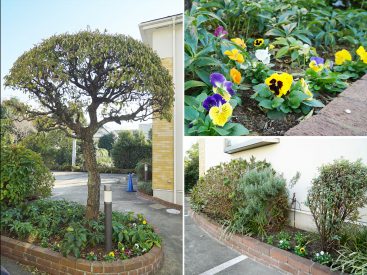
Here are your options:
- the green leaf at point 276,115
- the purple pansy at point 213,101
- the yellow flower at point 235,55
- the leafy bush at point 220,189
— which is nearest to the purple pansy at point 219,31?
the yellow flower at point 235,55

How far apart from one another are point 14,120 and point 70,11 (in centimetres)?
70

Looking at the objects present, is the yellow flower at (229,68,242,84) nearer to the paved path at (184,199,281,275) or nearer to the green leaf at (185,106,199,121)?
the green leaf at (185,106,199,121)

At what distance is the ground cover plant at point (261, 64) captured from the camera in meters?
1.39

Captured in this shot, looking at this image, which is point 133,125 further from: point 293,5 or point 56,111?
point 293,5

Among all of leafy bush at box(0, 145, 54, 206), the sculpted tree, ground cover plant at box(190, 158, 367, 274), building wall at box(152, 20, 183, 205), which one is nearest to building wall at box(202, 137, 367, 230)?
ground cover plant at box(190, 158, 367, 274)

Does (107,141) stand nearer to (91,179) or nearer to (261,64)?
(91,179)

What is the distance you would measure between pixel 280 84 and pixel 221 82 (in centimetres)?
25

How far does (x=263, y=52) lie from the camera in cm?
156

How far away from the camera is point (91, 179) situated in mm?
1861

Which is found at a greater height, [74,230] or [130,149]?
[130,149]

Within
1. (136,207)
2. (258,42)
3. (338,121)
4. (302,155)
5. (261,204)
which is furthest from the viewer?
(261,204)

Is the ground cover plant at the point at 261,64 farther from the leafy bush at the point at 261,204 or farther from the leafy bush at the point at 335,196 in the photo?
the leafy bush at the point at 261,204

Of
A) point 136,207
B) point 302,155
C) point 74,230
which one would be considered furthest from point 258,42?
point 74,230

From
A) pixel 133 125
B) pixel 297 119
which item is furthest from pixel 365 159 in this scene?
pixel 133 125
